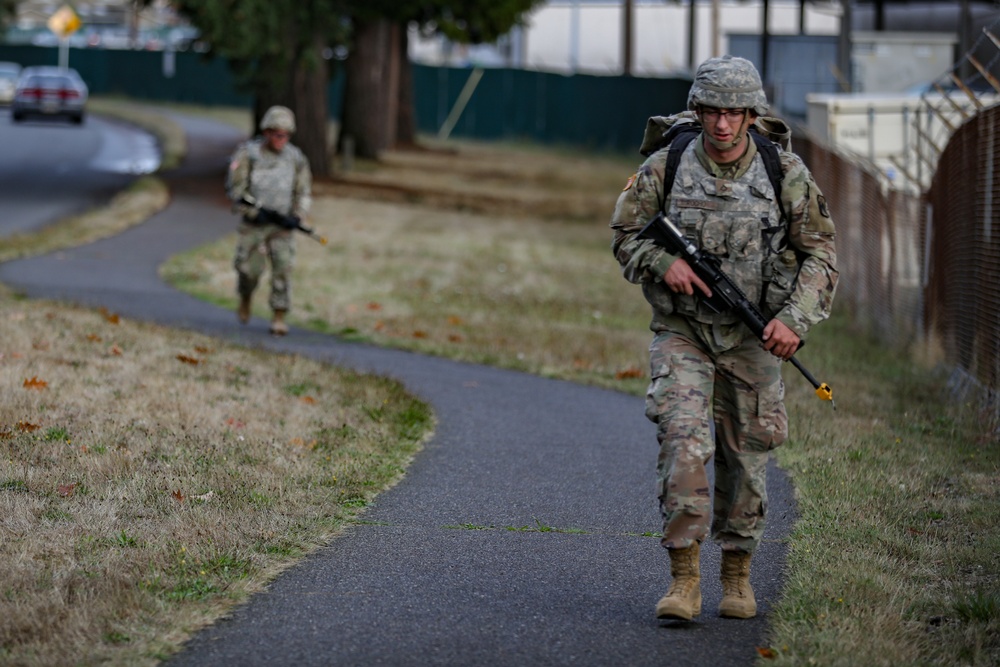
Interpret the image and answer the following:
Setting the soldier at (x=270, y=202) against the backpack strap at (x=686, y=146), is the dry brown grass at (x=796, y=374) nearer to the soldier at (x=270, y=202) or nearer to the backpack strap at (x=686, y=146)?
the soldier at (x=270, y=202)

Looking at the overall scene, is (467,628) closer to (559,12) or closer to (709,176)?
(709,176)

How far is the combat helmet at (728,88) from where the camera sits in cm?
554

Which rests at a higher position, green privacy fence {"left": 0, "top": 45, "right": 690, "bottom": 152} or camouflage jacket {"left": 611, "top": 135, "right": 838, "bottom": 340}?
green privacy fence {"left": 0, "top": 45, "right": 690, "bottom": 152}

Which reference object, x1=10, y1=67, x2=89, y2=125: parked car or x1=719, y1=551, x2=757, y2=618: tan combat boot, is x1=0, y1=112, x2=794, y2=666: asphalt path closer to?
x1=719, y1=551, x2=757, y2=618: tan combat boot

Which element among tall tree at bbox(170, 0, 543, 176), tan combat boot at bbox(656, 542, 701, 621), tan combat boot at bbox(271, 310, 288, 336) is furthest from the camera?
tall tree at bbox(170, 0, 543, 176)

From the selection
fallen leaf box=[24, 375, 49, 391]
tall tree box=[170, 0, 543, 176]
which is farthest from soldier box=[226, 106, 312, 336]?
tall tree box=[170, 0, 543, 176]

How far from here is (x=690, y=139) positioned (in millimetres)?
5855

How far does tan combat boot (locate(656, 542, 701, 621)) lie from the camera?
5.50 metres

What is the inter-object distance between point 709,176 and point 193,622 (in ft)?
7.66

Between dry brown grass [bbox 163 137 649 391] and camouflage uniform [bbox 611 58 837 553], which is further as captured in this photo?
dry brown grass [bbox 163 137 649 391]

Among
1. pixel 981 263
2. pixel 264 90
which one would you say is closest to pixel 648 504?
pixel 981 263

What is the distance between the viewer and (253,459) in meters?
7.97

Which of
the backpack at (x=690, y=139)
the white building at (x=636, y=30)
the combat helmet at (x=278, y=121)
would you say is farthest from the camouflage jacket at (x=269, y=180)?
the white building at (x=636, y=30)

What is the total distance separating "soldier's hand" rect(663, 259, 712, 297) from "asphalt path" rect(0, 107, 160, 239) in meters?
17.3
